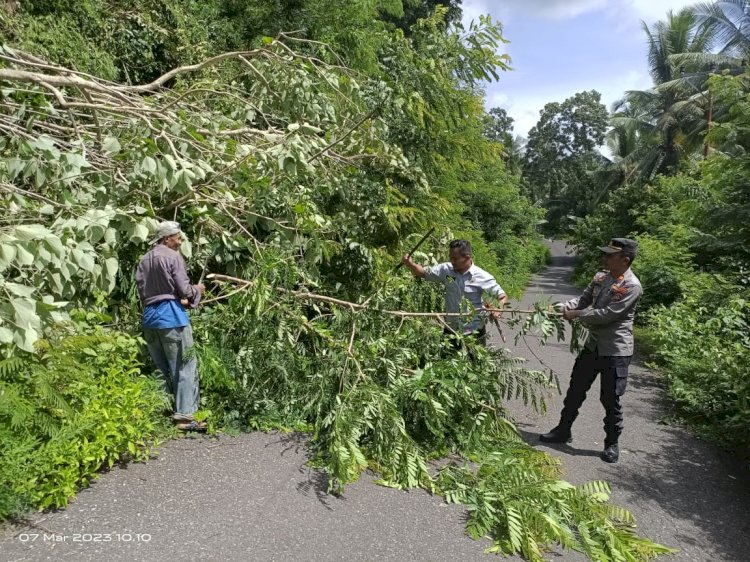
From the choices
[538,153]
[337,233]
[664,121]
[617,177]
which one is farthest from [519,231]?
[538,153]

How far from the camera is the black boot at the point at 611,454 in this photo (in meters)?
4.51

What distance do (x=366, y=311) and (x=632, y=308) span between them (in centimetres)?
223

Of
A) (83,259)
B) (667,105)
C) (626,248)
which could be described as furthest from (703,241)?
(667,105)

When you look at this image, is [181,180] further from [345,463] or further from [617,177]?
[617,177]

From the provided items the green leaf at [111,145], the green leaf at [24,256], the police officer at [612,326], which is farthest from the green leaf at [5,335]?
the police officer at [612,326]

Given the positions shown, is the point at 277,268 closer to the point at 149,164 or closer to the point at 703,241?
the point at 149,164

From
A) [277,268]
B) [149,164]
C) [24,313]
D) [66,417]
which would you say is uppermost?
[149,164]

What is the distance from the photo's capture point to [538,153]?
63562mm

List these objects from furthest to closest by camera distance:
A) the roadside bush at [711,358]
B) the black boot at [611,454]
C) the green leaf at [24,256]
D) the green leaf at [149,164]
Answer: the roadside bush at [711,358] → the black boot at [611,454] → the green leaf at [149,164] → the green leaf at [24,256]

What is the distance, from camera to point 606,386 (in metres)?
4.55

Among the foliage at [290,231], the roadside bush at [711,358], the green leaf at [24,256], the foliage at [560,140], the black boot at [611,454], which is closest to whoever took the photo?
the green leaf at [24,256]

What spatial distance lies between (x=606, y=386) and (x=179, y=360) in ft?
11.4

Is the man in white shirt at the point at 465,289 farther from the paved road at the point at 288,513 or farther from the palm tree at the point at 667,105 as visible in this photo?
the palm tree at the point at 667,105

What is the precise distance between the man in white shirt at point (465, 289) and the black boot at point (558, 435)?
1003 millimetres
